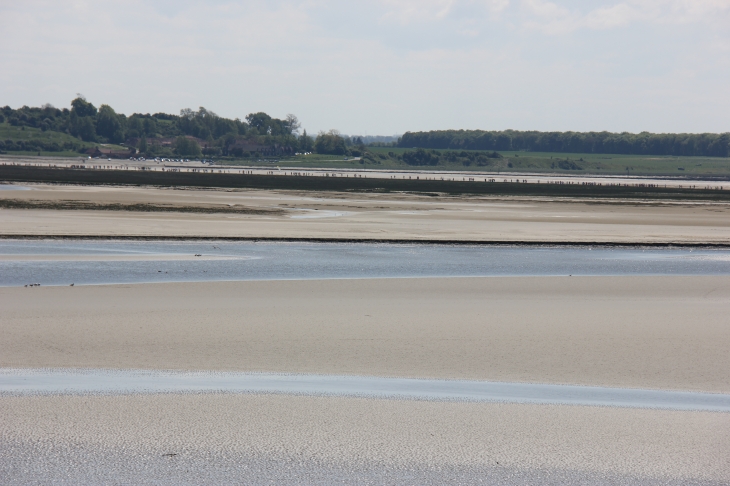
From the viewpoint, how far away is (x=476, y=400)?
717 cm

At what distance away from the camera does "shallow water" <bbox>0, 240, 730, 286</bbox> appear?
50.7 feet

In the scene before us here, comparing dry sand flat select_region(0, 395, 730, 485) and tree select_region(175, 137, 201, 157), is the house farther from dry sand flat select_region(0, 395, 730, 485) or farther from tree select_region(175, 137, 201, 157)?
dry sand flat select_region(0, 395, 730, 485)

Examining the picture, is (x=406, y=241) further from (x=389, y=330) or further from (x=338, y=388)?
(x=338, y=388)

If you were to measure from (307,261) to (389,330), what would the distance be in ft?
26.8

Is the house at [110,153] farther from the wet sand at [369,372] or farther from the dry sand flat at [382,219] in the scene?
the wet sand at [369,372]

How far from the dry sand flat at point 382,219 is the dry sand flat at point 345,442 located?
16.9 m

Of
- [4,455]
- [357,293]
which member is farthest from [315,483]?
[357,293]

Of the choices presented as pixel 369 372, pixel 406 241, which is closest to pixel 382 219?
pixel 406 241

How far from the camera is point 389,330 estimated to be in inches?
405

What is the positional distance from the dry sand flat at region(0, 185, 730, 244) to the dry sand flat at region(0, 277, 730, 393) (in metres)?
10.4

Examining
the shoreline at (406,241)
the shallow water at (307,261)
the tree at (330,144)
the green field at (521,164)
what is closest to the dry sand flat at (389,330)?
the shallow water at (307,261)

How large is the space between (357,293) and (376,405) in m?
6.60

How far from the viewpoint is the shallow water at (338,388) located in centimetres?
721

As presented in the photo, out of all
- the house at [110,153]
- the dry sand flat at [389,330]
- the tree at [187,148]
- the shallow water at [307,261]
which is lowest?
the shallow water at [307,261]
